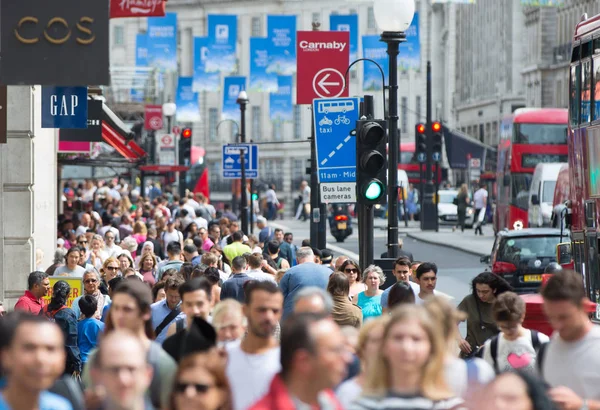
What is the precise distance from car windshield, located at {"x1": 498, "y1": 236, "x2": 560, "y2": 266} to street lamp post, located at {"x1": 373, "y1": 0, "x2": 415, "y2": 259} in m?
6.38

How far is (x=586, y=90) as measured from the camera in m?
17.2

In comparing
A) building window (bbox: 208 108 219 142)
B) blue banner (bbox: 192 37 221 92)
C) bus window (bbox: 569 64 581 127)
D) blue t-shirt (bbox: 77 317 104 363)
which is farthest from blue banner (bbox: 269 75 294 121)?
building window (bbox: 208 108 219 142)

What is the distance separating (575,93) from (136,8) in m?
8.70

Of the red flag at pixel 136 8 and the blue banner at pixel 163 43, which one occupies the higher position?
the blue banner at pixel 163 43

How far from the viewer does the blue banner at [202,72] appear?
164ft

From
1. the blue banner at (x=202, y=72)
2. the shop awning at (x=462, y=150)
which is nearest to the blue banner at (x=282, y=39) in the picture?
the blue banner at (x=202, y=72)

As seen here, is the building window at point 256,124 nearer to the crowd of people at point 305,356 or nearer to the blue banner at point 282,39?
the blue banner at point 282,39

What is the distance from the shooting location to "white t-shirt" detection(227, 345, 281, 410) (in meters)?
6.61

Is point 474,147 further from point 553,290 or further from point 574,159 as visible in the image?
point 553,290

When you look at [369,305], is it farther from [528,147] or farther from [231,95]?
[231,95]

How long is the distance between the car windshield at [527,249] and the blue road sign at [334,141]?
695cm

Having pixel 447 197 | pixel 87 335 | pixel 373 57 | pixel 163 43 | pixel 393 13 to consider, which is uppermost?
pixel 163 43

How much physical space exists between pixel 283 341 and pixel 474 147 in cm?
5940

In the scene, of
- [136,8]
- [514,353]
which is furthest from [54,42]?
[136,8]
